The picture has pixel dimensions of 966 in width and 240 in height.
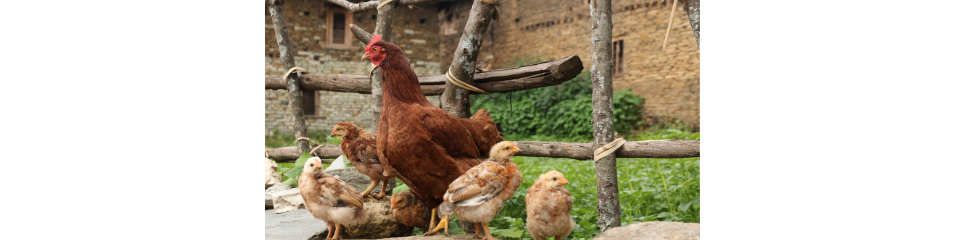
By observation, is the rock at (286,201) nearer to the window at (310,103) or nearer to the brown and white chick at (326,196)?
the brown and white chick at (326,196)

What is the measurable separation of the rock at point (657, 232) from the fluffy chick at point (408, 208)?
0.71 meters

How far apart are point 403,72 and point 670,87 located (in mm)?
1887

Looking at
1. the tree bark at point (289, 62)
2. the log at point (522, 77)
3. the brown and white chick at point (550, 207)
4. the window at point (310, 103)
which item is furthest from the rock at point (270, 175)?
the brown and white chick at point (550, 207)

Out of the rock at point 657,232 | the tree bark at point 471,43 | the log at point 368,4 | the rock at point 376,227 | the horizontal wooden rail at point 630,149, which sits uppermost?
the log at point 368,4

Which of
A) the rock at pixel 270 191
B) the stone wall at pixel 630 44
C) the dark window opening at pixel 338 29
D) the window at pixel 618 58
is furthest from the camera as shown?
the dark window opening at pixel 338 29

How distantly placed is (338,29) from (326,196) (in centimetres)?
212

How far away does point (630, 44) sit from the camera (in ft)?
11.7

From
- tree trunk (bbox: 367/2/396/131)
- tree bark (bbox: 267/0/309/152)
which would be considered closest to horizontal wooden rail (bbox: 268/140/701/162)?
tree trunk (bbox: 367/2/396/131)

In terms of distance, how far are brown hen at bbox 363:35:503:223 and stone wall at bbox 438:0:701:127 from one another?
1.17 meters

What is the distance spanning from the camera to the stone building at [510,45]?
9.64ft

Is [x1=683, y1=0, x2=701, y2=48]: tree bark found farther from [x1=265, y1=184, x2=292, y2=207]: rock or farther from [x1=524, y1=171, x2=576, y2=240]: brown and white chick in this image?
[x1=265, y1=184, x2=292, y2=207]: rock

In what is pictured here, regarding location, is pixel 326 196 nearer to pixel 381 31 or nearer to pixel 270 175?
pixel 381 31

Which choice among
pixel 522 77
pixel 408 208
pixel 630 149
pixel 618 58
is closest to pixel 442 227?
pixel 408 208

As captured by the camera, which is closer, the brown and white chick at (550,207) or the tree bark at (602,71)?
the brown and white chick at (550,207)
